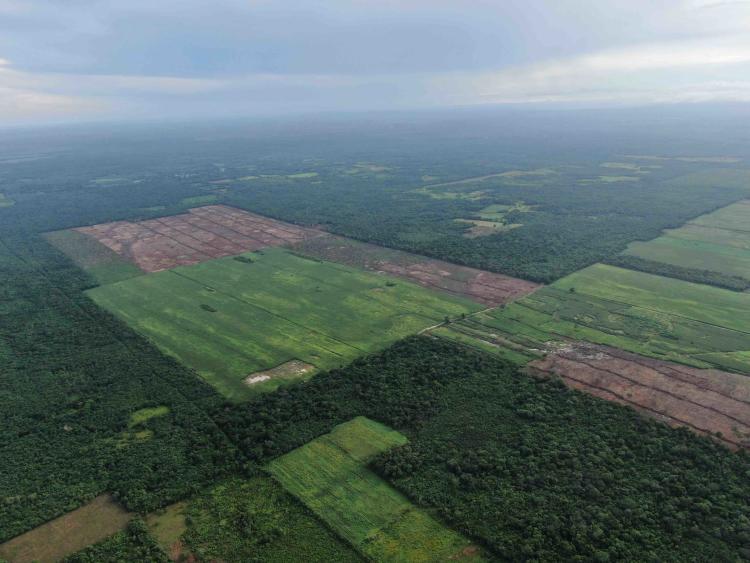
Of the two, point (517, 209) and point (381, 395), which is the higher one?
point (517, 209)

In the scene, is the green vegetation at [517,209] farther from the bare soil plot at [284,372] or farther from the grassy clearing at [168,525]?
the grassy clearing at [168,525]

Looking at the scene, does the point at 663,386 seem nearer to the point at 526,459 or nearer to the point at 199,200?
the point at 526,459

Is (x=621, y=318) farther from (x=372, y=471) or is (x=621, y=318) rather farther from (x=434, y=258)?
(x=372, y=471)

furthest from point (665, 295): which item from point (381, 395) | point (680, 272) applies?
point (381, 395)

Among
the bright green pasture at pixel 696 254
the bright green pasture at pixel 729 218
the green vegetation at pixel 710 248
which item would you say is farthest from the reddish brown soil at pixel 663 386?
the bright green pasture at pixel 729 218

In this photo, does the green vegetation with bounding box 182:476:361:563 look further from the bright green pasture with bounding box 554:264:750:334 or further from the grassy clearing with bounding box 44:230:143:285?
the grassy clearing with bounding box 44:230:143:285

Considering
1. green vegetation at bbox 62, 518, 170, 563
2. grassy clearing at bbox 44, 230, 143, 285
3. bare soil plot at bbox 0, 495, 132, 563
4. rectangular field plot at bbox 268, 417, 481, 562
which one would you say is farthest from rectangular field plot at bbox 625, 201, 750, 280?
grassy clearing at bbox 44, 230, 143, 285
